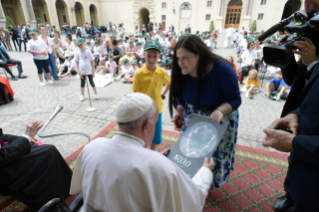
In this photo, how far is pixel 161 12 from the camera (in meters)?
29.7

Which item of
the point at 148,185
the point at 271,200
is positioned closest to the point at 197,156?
the point at 148,185

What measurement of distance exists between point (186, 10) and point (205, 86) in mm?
30952

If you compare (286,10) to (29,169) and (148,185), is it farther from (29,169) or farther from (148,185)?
(29,169)

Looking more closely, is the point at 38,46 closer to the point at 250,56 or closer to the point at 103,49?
the point at 103,49

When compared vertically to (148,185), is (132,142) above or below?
above

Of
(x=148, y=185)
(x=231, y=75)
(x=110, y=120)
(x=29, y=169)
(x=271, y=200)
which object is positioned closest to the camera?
(x=148, y=185)

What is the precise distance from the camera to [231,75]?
1732mm

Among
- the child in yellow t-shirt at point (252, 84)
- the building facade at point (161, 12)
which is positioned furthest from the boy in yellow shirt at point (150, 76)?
the building facade at point (161, 12)

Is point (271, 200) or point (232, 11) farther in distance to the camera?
point (232, 11)

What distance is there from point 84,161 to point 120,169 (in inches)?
13.4

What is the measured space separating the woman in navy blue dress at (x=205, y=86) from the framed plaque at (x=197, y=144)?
99 mm

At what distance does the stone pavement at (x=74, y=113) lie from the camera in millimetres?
3969

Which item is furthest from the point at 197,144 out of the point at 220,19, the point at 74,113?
the point at 220,19

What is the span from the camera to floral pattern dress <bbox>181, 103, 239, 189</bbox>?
1.97m
